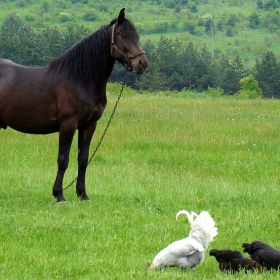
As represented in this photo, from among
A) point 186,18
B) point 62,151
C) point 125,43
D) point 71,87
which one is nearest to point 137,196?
point 62,151

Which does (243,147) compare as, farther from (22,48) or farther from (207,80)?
(207,80)

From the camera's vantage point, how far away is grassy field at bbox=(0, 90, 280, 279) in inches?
279

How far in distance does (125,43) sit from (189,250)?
4426 millimetres

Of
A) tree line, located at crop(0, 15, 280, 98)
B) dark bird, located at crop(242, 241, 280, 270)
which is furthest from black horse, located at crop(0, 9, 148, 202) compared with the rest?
tree line, located at crop(0, 15, 280, 98)

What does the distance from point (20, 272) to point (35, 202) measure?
12.6 feet

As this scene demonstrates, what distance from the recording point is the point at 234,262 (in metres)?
6.64

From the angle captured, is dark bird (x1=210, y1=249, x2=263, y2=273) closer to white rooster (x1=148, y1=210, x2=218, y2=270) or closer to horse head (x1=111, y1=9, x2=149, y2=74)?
white rooster (x1=148, y1=210, x2=218, y2=270)

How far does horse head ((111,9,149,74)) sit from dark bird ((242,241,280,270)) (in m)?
4.01

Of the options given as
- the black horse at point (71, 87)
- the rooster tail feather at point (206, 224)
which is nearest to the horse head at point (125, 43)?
the black horse at point (71, 87)

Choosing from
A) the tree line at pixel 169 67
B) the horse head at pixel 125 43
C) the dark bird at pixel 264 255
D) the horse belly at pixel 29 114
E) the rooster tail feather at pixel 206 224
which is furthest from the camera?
the tree line at pixel 169 67

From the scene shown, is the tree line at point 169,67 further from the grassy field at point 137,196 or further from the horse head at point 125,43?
the horse head at point 125,43

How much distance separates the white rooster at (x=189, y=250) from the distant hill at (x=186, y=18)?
114561mm

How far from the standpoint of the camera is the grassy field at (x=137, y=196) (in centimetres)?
709

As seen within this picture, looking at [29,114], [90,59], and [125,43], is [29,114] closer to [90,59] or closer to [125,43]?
[90,59]
